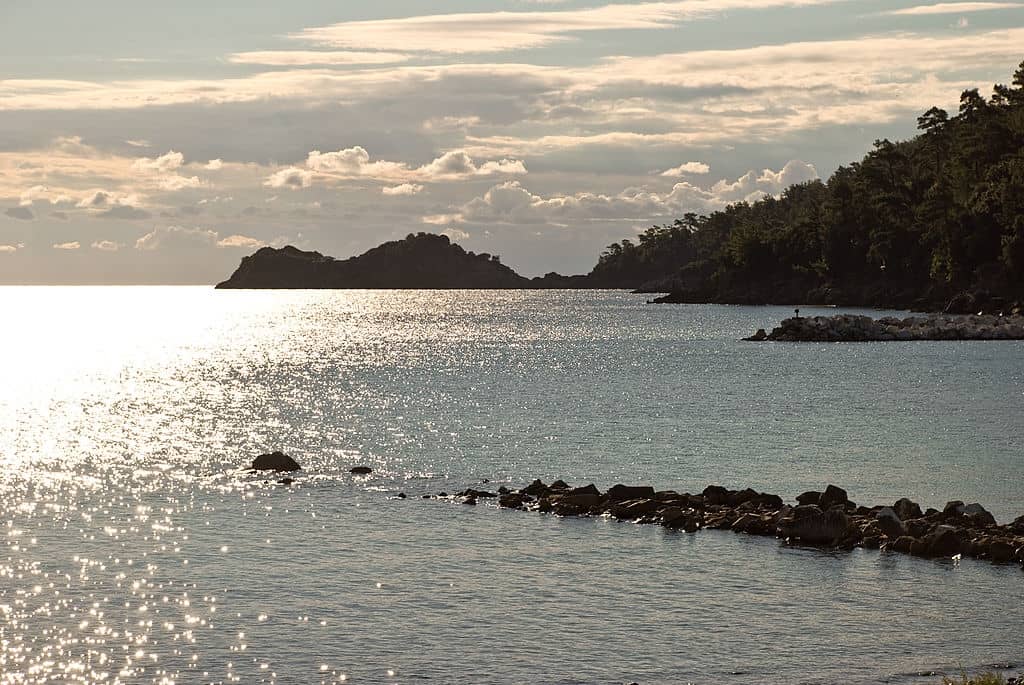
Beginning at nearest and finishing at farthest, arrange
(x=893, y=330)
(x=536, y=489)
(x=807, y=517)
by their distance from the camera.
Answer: (x=807, y=517) → (x=536, y=489) → (x=893, y=330)

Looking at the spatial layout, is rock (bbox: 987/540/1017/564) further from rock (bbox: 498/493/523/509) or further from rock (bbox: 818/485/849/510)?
rock (bbox: 498/493/523/509)

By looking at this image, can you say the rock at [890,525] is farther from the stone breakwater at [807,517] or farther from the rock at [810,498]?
the rock at [810,498]

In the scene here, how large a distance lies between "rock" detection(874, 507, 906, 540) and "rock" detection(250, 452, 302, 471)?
82.1ft

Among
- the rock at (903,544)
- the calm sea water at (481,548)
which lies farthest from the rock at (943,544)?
the calm sea water at (481,548)

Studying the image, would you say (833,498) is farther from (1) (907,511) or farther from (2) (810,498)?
(1) (907,511)

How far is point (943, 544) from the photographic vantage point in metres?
33.4

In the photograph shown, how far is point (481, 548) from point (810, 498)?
1140 cm

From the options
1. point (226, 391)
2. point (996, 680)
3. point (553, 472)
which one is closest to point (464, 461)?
point (553, 472)

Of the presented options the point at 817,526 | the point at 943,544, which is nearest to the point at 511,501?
the point at 817,526

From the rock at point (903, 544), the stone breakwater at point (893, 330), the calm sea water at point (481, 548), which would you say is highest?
the stone breakwater at point (893, 330)

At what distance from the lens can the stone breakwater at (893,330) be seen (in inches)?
5192

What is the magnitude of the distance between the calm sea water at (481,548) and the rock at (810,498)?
354 cm

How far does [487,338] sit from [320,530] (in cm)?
14478

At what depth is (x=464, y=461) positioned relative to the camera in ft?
178
